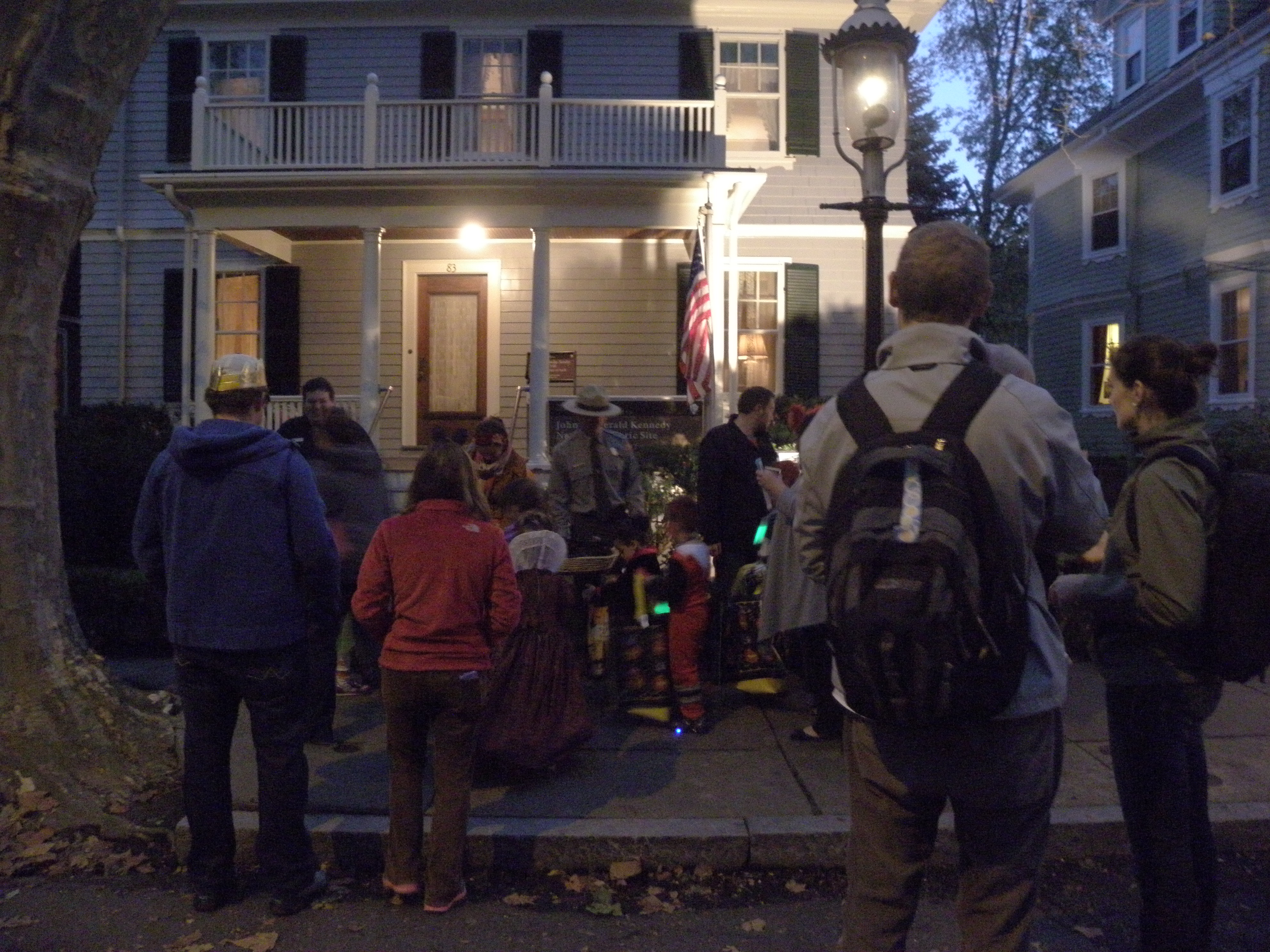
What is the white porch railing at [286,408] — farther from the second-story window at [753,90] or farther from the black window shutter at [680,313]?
the second-story window at [753,90]

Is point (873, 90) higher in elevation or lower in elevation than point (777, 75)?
lower

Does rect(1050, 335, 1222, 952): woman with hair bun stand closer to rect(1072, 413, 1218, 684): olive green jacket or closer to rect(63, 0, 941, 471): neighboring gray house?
rect(1072, 413, 1218, 684): olive green jacket

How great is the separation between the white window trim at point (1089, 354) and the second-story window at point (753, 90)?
343 inches

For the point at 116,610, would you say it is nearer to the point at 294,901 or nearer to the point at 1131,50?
the point at 294,901

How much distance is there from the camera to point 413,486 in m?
4.05

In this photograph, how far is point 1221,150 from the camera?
16.5m

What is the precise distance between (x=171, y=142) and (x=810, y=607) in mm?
13621

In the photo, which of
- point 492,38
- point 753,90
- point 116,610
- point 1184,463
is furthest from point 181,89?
point 1184,463

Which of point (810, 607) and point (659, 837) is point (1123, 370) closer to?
point (810, 607)

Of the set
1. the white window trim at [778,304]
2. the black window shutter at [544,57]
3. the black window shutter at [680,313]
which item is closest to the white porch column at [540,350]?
the black window shutter at [680,313]

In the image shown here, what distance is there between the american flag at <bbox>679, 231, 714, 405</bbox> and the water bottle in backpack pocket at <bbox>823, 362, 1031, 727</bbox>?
9.61m

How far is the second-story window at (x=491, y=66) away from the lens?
49.1ft

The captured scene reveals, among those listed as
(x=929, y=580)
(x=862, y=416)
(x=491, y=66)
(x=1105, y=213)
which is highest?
(x=491, y=66)

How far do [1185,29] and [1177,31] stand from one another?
8.4 inches
